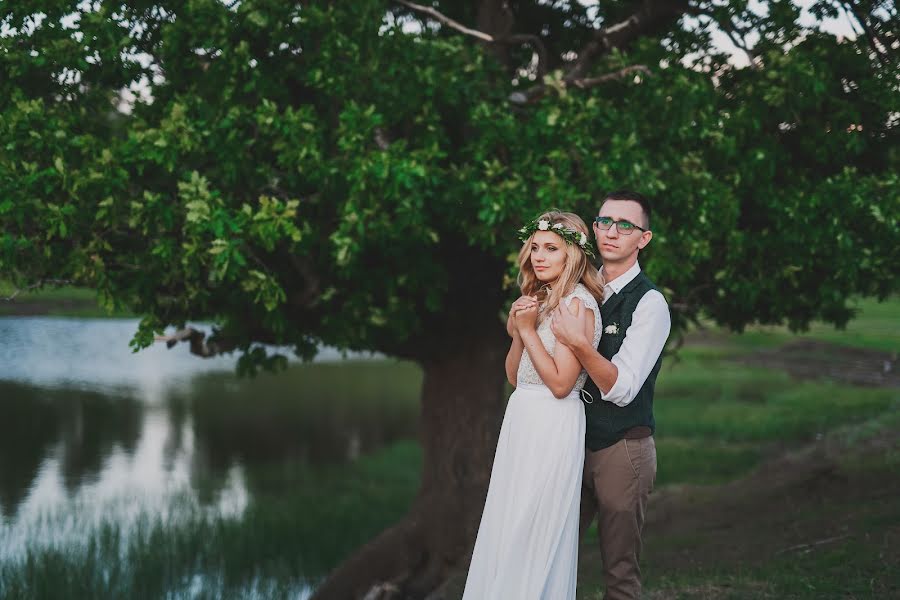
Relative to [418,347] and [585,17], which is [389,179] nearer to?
[418,347]

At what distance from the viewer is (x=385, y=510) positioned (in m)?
17.3

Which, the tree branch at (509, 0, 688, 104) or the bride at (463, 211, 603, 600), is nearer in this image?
the bride at (463, 211, 603, 600)

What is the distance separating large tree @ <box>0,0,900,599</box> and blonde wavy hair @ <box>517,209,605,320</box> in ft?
11.6

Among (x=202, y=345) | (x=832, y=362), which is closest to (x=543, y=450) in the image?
(x=202, y=345)

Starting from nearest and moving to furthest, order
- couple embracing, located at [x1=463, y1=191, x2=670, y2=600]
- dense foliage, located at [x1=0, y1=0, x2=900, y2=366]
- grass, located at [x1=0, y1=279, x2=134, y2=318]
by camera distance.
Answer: couple embracing, located at [x1=463, y1=191, x2=670, y2=600] < dense foliage, located at [x1=0, y1=0, x2=900, y2=366] < grass, located at [x1=0, y1=279, x2=134, y2=318]

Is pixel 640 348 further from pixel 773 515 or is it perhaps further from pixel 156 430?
pixel 156 430

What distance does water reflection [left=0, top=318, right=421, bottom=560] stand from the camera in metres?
17.3

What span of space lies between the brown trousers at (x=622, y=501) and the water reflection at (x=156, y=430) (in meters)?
11.7

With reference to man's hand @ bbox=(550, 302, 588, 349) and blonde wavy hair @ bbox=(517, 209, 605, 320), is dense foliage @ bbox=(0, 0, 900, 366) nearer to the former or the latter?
blonde wavy hair @ bbox=(517, 209, 605, 320)

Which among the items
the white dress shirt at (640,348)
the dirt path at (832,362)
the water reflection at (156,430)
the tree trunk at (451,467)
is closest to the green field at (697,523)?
the water reflection at (156,430)

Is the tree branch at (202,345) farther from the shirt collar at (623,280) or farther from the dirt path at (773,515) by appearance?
the shirt collar at (623,280)

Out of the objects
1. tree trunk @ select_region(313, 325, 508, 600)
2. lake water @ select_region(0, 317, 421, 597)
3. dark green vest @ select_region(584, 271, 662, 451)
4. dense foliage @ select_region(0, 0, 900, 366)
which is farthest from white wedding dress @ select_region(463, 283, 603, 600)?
lake water @ select_region(0, 317, 421, 597)

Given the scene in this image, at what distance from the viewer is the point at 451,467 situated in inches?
517

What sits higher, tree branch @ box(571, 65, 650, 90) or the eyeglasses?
tree branch @ box(571, 65, 650, 90)
